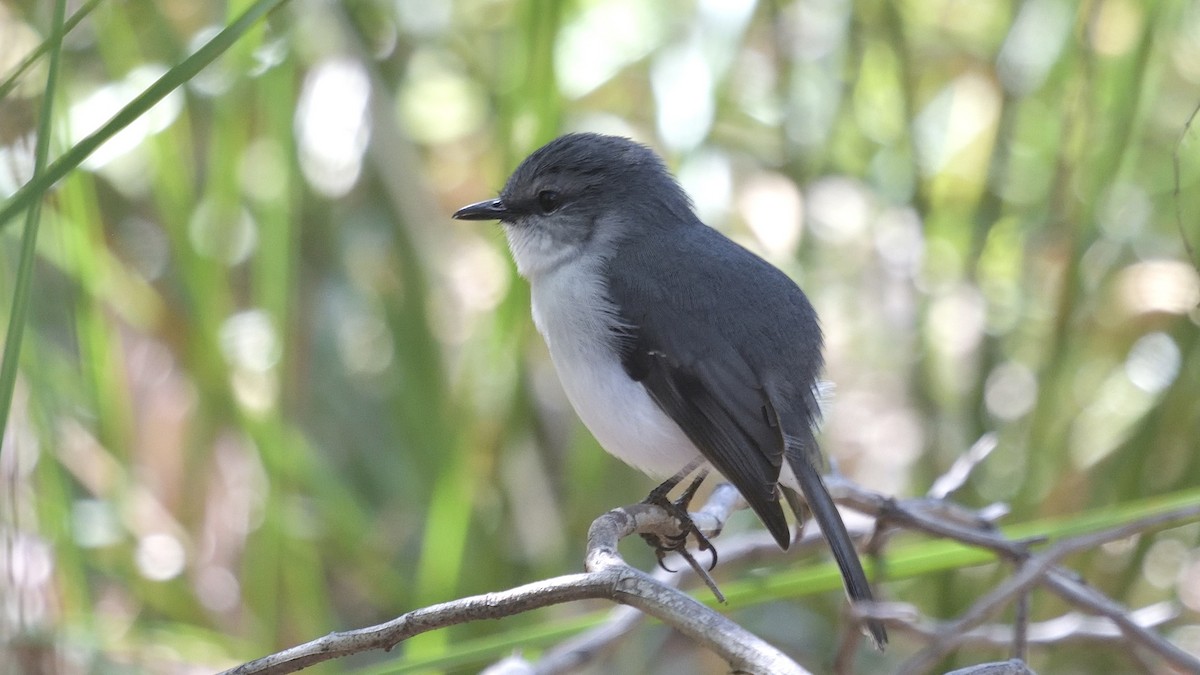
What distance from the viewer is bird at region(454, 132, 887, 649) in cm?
249

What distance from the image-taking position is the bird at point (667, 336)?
2.49m

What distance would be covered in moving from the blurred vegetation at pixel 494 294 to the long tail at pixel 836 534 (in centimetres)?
33

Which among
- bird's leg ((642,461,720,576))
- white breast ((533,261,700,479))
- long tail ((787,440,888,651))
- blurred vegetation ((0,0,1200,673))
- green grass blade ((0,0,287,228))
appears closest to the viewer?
green grass blade ((0,0,287,228))

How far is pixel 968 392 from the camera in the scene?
12.1 ft

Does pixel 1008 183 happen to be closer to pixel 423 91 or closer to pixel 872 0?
pixel 872 0

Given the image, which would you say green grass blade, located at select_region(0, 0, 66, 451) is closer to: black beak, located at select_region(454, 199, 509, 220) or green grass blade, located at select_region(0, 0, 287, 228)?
green grass blade, located at select_region(0, 0, 287, 228)

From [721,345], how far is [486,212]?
2.37ft

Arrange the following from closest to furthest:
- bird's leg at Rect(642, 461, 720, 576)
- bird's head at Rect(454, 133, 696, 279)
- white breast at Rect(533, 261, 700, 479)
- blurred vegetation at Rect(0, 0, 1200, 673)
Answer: bird's leg at Rect(642, 461, 720, 576) < white breast at Rect(533, 261, 700, 479) < bird's head at Rect(454, 133, 696, 279) < blurred vegetation at Rect(0, 0, 1200, 673)

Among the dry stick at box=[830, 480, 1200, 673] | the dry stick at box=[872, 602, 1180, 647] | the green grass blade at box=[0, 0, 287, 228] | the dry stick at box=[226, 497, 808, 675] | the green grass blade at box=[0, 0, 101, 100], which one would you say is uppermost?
the green grass blade at box=[0, 0, 101, 100]

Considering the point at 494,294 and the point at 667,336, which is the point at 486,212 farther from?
the point at 494,294

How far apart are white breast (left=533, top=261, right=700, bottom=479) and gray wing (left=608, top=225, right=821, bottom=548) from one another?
0.12 feet

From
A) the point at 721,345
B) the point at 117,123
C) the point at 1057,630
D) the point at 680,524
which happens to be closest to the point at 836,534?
the point at 680,524

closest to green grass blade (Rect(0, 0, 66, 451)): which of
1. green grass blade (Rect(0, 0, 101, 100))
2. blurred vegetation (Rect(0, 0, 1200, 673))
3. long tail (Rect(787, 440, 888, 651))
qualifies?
green grass blade (Rect(0, 0, 101, 100))

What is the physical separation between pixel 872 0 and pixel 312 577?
252 centimetres
